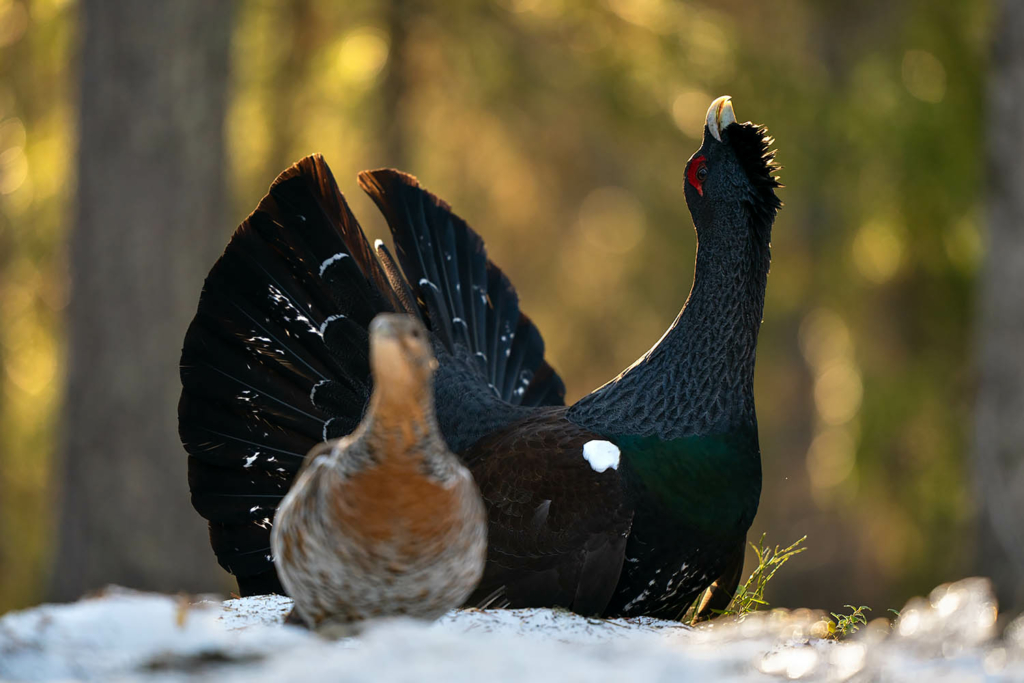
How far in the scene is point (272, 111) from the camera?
1078 cm

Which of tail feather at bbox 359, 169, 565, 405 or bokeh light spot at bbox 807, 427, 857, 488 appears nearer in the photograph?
tail feather at bbox 359, 169, 565, 405

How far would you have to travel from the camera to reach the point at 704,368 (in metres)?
4.06

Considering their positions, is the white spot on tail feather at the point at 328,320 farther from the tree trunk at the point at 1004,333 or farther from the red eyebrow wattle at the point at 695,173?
the tree trunk at the point at 1004,333

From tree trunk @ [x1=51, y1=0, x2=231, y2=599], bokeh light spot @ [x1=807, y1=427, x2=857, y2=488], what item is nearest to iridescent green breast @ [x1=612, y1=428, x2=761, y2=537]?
tree trunk @ [x1=51, y1=0, x2=231, y2=599]

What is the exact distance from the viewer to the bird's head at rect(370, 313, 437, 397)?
8.36 feet

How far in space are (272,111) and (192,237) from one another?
3552 millimetres

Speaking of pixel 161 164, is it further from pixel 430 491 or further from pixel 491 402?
pixel 430 491

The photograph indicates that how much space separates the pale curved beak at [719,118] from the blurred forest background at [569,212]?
14.8 ft

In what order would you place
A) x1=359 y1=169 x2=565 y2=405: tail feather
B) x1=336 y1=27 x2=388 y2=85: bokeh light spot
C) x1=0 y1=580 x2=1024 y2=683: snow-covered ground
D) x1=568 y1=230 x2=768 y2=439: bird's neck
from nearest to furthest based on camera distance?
x1=0 y1=580 x2=1024 y2=683: snow-covered ground → x1=568 y1=230 x2=768 y2=439: bird's neck → x1=359 y1=169 x2=565 y2=405: tail feather → x1=336 y1=27 x2=388 y2=85: bokeh light spot

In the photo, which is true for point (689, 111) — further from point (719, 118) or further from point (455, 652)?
point (455, 652)

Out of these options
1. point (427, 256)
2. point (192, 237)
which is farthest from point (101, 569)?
point (427, 256)

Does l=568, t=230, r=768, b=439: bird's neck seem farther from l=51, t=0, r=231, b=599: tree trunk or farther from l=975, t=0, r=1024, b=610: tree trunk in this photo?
l=975, t=0, r=1024, b=610: tree trunk

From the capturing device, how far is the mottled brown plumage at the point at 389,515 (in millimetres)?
2678

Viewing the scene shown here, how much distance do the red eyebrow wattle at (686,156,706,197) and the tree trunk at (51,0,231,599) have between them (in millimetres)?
4364
